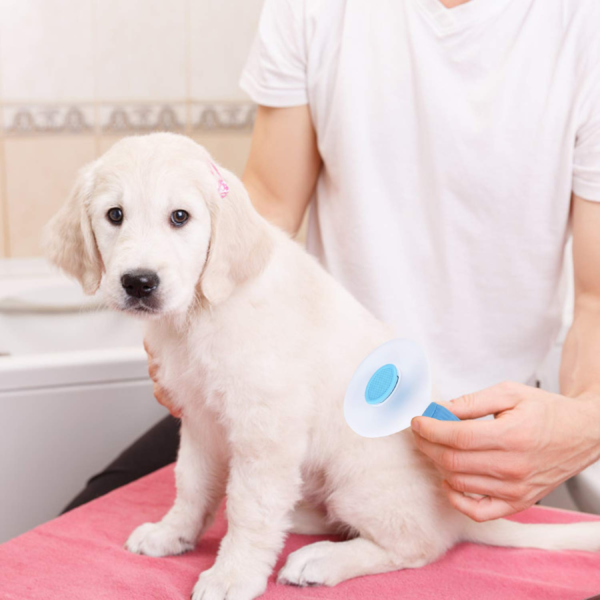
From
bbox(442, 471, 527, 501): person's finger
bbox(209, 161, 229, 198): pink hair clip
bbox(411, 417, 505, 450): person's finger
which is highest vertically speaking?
bbox(209, 161, 229, 198): pink hair clip

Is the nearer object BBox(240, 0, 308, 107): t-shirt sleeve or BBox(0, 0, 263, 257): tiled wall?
BBox(240, 0, 308, 107): t-shirt sleeve

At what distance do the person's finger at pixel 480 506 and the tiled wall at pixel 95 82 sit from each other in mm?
1980

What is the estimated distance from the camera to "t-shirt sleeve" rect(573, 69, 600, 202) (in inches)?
43.4

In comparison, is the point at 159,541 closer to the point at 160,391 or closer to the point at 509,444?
the point at 160,391

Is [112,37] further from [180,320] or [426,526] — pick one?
[426,526]

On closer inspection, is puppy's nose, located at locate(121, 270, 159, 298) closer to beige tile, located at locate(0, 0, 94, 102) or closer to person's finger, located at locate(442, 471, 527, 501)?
person's finger, located at locate(442, 471, 527, 501)

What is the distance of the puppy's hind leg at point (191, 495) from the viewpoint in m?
0.98

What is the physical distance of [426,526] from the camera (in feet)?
3.04

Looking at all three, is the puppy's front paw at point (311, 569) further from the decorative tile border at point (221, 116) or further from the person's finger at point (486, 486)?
the decorative tile border at point (221, 116)

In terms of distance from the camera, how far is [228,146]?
2656mm

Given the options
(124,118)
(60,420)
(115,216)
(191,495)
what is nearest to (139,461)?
(60,420)

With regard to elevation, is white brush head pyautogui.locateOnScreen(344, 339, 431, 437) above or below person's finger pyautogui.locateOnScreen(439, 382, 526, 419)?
above

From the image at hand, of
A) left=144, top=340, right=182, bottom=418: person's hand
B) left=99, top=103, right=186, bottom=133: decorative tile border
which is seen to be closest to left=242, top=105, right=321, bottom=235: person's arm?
left=144, top=340, right=182, bottom=418: person's hand

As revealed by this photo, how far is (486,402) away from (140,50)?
2.05 metres
